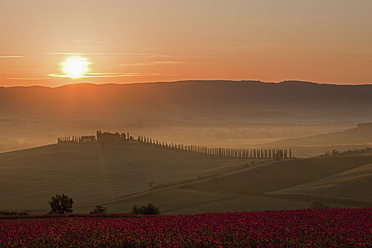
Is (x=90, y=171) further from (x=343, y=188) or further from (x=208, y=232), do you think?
(x=208, y=232)

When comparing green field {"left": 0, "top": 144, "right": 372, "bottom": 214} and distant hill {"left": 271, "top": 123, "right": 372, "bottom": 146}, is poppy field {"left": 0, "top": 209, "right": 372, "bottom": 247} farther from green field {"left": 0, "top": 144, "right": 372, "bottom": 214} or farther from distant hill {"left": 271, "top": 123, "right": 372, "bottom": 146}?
distant hill {"left": 271, "top": 123, "right": 372, "bottom": 146}

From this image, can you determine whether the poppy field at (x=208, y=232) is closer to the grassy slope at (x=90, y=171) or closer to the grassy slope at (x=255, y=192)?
the grassy slope at (x=255, y=192)

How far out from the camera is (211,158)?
84.0 m

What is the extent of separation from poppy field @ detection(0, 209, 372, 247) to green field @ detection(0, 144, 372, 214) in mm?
18152

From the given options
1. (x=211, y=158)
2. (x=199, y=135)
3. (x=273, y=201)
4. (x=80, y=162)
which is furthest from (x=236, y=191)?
(x=199, y=135)

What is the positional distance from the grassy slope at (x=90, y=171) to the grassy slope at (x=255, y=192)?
510cm

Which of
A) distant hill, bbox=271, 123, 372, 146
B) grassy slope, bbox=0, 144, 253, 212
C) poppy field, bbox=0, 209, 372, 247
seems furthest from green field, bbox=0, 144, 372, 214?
distant hill, bbox=271, 123, 372, 146

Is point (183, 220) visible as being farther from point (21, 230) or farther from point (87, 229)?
point (21, 230)

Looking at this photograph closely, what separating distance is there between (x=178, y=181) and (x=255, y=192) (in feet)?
37.4

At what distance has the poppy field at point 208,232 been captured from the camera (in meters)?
20.0

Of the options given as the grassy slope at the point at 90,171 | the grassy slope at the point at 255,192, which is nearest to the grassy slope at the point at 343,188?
the grassy slope at the point at 255,192

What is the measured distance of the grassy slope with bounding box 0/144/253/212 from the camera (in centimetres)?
5957

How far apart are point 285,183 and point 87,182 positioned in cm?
2444

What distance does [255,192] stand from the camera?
5388 centimetres
